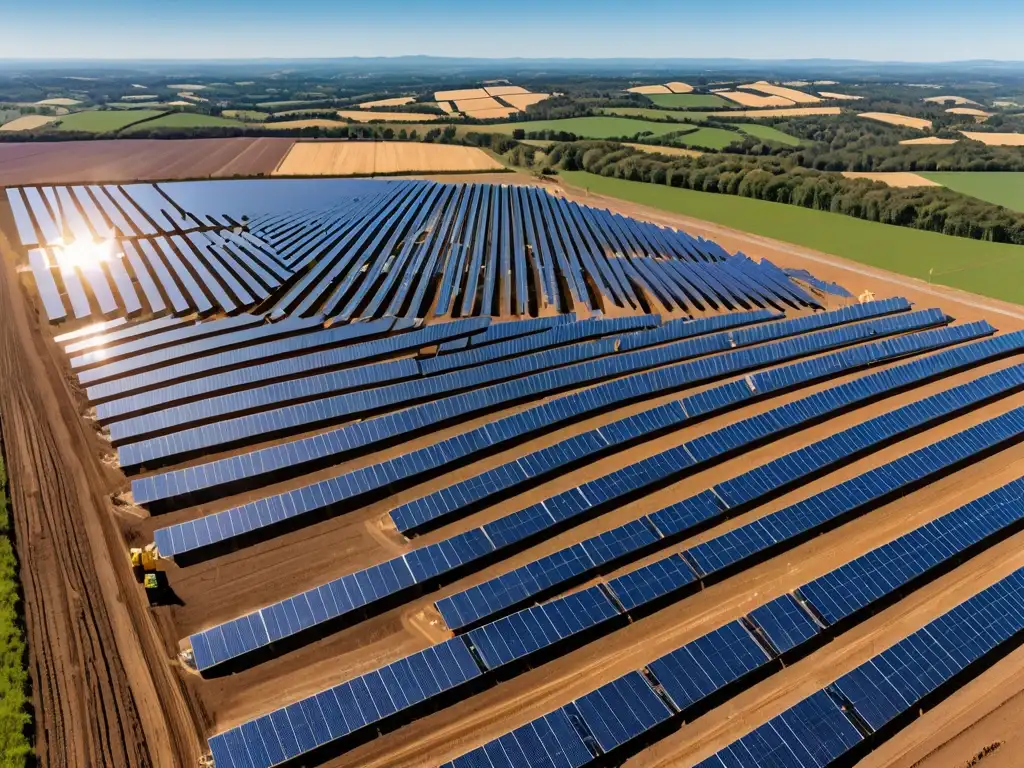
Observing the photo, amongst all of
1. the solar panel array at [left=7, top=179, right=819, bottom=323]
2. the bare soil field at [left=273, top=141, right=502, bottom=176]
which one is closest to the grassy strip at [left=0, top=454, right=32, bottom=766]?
the solar panel array at [left=7, top=179, right=819, bottom=323]

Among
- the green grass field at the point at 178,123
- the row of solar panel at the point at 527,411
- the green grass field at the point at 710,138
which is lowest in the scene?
the row of solar panel at the point at 527,411

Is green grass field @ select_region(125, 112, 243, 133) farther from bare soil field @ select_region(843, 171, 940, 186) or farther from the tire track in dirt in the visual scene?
bare soil field @ select_region(843, 171, 940, 186)

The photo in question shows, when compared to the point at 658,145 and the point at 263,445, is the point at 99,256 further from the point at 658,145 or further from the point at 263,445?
the point at 658,145

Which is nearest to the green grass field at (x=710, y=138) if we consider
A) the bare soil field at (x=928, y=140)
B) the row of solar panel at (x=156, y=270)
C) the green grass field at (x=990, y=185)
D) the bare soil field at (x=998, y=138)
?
the bare soil field at (x=928, y=140)

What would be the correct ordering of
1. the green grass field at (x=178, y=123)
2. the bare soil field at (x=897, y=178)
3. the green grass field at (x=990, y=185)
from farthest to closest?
the green grass field at (x=178, y=123), the bare soil field at (x=897, y=178), the green grass field at (x=990, y=185)

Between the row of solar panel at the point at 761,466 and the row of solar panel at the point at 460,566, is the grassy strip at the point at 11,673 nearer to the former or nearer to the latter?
the row of solar panel at the point at 460,566

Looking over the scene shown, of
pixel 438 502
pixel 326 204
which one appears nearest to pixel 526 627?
pixel 438 502
